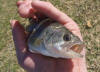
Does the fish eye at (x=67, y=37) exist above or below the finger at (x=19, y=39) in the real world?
above

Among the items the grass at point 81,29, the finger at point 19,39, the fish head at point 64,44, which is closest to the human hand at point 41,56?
the finger at point 19,39

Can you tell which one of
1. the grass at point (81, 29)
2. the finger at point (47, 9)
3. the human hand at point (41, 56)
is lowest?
the grass at point (81, 29)

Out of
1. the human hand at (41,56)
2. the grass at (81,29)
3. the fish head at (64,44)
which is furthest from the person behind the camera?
the grass at (81,29)

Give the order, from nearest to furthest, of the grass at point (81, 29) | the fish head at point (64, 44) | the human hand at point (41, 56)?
the fish head at point (64, 44)
the human hand at point (41, 56)
the grass at point (81, 29)

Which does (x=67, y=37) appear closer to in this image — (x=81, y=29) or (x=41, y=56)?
(x=41, y=56)

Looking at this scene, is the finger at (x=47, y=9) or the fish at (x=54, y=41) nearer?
the fish at (x=54, y=41)

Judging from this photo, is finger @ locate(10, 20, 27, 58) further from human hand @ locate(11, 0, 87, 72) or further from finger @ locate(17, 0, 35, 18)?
finger @ locate(17, 0, 35, 18)

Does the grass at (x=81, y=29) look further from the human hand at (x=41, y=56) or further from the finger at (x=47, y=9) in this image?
the finger at (x=47, y=9)

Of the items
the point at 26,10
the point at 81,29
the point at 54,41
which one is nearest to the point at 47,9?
the point at 26,10
